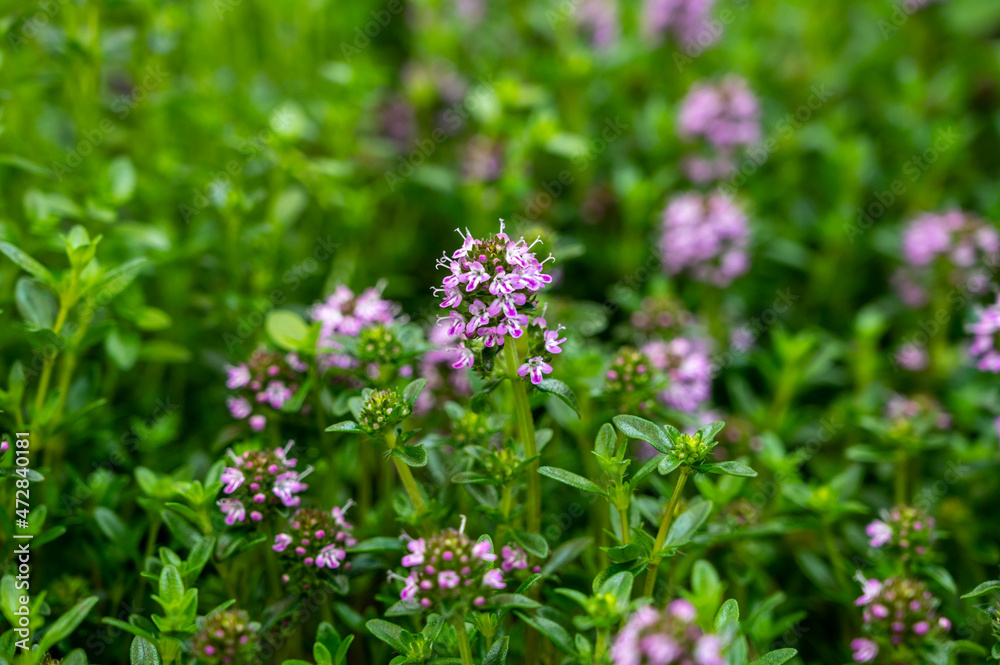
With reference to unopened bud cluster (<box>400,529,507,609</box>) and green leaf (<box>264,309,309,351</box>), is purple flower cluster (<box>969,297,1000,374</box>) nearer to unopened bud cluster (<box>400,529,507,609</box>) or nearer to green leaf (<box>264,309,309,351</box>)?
unopened bud cluster (<box>400,529,507,609</box>)

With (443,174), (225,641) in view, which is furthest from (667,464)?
(443,174)

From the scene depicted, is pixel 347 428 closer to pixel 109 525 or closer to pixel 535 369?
pixel 535 369

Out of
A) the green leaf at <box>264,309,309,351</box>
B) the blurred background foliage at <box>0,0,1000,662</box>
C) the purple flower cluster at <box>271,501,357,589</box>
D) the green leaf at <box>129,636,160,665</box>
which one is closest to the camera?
the green leaf at <box>129,636,160,665</box>

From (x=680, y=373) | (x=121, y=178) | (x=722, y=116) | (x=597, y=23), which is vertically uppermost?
(x=597, y=23)

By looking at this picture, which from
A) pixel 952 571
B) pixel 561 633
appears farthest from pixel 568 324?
pixel 952 571

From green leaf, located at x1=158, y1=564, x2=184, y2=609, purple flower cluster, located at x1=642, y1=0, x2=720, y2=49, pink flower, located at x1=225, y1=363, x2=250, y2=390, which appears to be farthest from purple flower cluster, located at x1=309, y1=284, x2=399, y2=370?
purple flower cluster, located at x1=642, y1=0, x2=720, y2=49

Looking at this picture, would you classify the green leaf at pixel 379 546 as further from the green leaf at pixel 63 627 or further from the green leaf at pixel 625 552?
the green leaf at pixel 63 627
